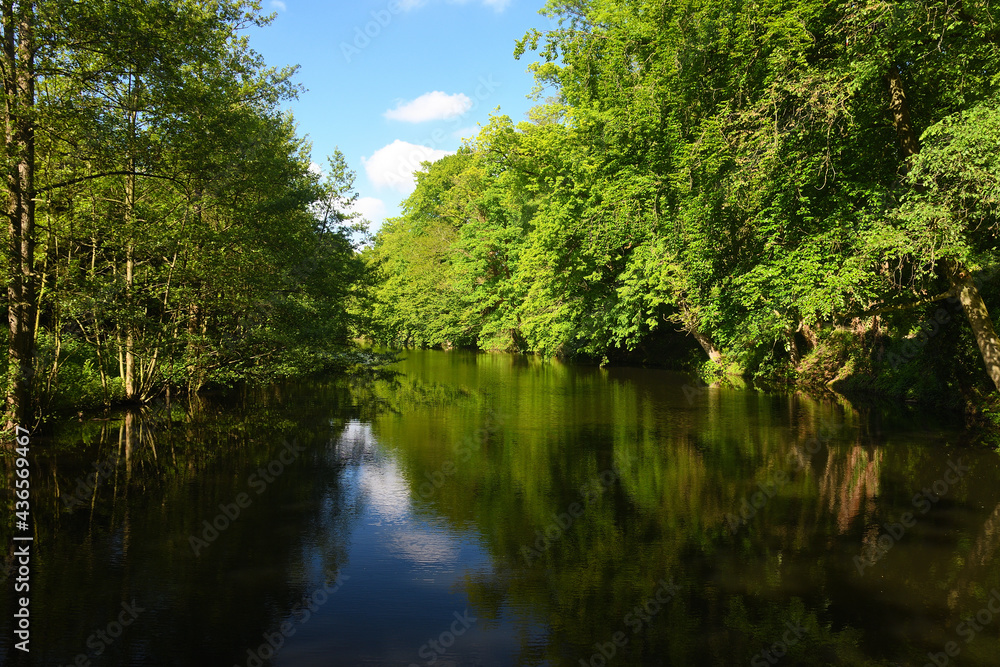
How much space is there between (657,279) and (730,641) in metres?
20.6

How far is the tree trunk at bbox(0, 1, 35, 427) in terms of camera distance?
10641 mm

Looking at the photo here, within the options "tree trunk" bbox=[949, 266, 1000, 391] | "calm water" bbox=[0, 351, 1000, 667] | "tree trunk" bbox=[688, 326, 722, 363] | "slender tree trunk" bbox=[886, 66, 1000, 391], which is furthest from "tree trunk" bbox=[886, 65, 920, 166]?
"tree trunk" bbox=[688, 326, 722, 363]

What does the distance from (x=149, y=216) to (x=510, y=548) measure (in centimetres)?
1133

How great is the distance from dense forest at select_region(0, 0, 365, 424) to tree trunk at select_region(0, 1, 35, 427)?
33 mm

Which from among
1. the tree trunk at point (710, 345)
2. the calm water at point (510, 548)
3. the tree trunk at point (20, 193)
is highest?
the tree trunk at point (20, 193)

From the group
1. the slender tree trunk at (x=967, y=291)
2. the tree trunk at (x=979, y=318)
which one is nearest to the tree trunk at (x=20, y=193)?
the slender tree trunk at (x=967, y=291)

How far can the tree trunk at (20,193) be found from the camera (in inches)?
419

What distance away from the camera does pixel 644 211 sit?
24.4 meters

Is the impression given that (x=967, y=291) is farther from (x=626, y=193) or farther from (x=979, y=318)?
(x=626, y=193)

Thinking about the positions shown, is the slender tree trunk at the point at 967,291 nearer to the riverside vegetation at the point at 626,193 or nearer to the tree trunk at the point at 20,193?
the riverside vegetation at the point at 626,193

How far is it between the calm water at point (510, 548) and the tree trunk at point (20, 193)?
1.65m

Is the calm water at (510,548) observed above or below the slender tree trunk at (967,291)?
below

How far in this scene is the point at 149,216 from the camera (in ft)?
47.2

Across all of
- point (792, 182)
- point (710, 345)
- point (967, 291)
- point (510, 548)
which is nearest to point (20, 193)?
point (510, 548)
